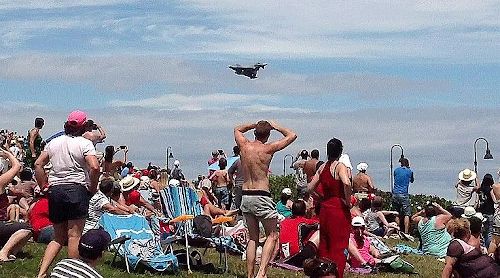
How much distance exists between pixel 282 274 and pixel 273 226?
1634mm

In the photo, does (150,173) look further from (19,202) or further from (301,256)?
(301,256)

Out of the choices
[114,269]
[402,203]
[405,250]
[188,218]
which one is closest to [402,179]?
[402,203]

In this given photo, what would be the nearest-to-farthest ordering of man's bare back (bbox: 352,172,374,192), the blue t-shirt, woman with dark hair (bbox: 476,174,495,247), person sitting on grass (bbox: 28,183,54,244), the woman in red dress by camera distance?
the woman in red dress → person sitting on grass (bbox: 28,183,54,244) → woman with dark hair (bbox: 476,174,495,247) → man's bare back (bbox: 352,172,374,192) → the blue t-shirt

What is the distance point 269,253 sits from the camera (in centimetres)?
1065

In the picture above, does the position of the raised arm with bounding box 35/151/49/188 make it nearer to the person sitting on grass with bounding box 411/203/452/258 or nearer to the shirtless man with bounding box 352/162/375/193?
the person sitting on grass with bounding box 411/203/452/258

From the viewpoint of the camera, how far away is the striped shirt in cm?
692

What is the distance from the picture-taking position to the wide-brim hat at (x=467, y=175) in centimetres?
1888

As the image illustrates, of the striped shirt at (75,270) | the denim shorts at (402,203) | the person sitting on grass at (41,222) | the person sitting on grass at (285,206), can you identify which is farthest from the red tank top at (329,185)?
the denim shorts at (402,203)

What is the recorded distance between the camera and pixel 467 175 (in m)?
18.9

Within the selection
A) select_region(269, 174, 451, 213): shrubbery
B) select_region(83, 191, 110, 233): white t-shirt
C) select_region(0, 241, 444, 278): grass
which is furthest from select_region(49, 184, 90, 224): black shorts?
select_region(269, 174, 451, 213): shrubbery

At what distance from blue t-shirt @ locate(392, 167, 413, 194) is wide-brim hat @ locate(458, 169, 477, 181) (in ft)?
4.79

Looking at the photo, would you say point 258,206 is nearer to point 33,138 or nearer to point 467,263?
point 467,263

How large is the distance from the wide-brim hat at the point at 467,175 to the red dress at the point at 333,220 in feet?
29.5

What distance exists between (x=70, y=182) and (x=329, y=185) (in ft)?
8.85
